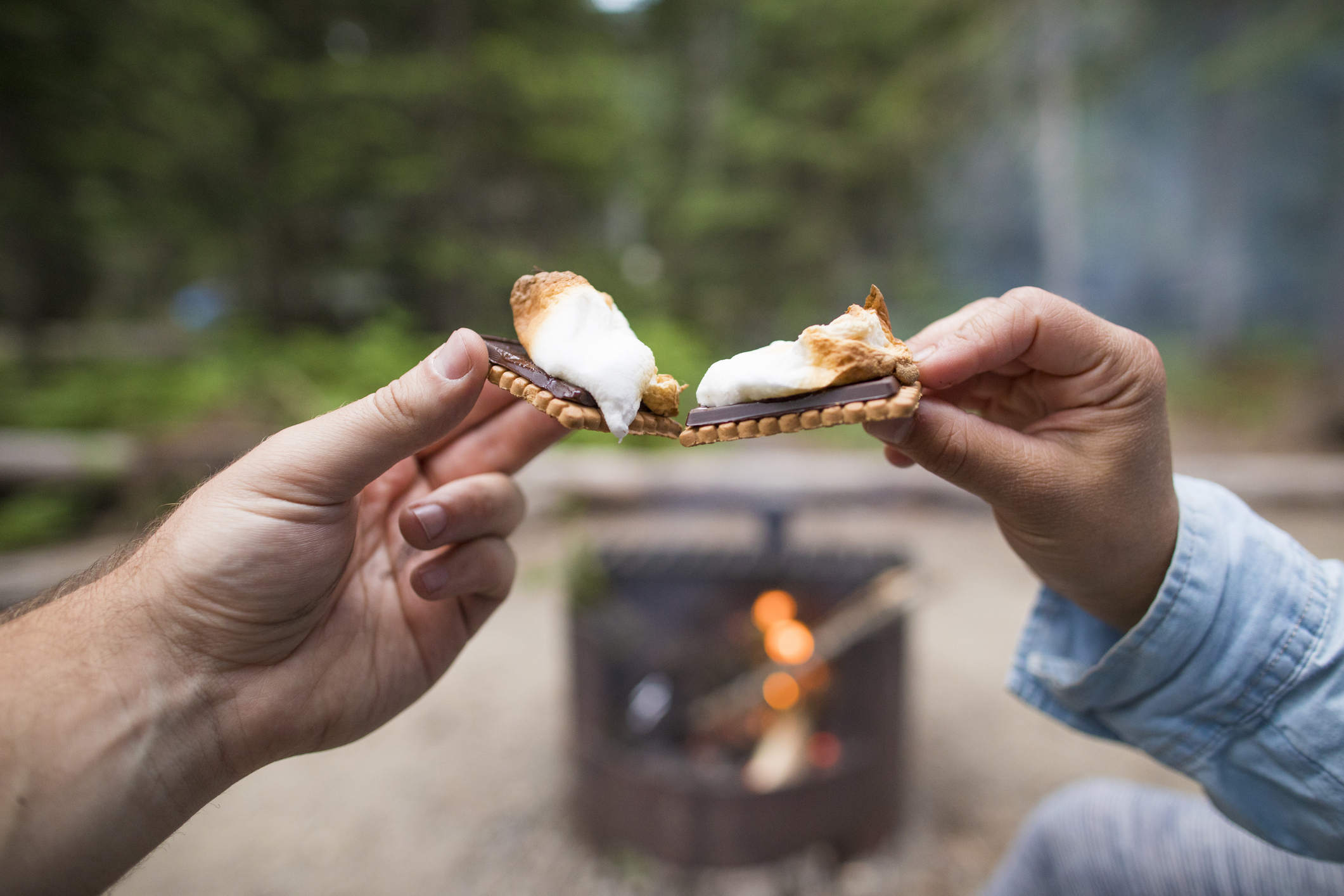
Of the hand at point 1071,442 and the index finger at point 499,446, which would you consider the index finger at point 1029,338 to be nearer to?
the hand at point 1071,442

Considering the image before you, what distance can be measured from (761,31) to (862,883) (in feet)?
48.4

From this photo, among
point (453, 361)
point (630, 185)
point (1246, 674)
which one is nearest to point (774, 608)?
point (1246, 674)

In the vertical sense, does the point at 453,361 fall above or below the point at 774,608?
above

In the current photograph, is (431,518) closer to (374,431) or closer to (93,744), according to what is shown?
(374,431)

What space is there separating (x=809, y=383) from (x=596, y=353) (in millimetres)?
430

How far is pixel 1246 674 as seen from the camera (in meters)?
1.26

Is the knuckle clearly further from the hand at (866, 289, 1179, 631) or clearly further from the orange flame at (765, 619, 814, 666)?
the orange flame at (765, 619, 814, 666)

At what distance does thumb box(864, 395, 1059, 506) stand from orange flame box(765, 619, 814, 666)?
1.97 m

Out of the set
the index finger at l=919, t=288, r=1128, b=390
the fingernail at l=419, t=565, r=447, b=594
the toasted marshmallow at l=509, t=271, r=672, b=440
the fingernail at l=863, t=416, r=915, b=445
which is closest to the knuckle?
the toasted marshmallow at l=509, t=271, r=672, b=440

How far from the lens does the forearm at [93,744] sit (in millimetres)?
1090

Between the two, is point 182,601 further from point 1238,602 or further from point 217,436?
point 217,436

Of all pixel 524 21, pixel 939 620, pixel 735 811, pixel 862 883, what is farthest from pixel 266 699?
pixel 524 21

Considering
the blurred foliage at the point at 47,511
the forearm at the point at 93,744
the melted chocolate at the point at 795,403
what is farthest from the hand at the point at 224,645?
the blurred foliage at the point at 47,511

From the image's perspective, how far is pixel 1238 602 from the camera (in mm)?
1286
